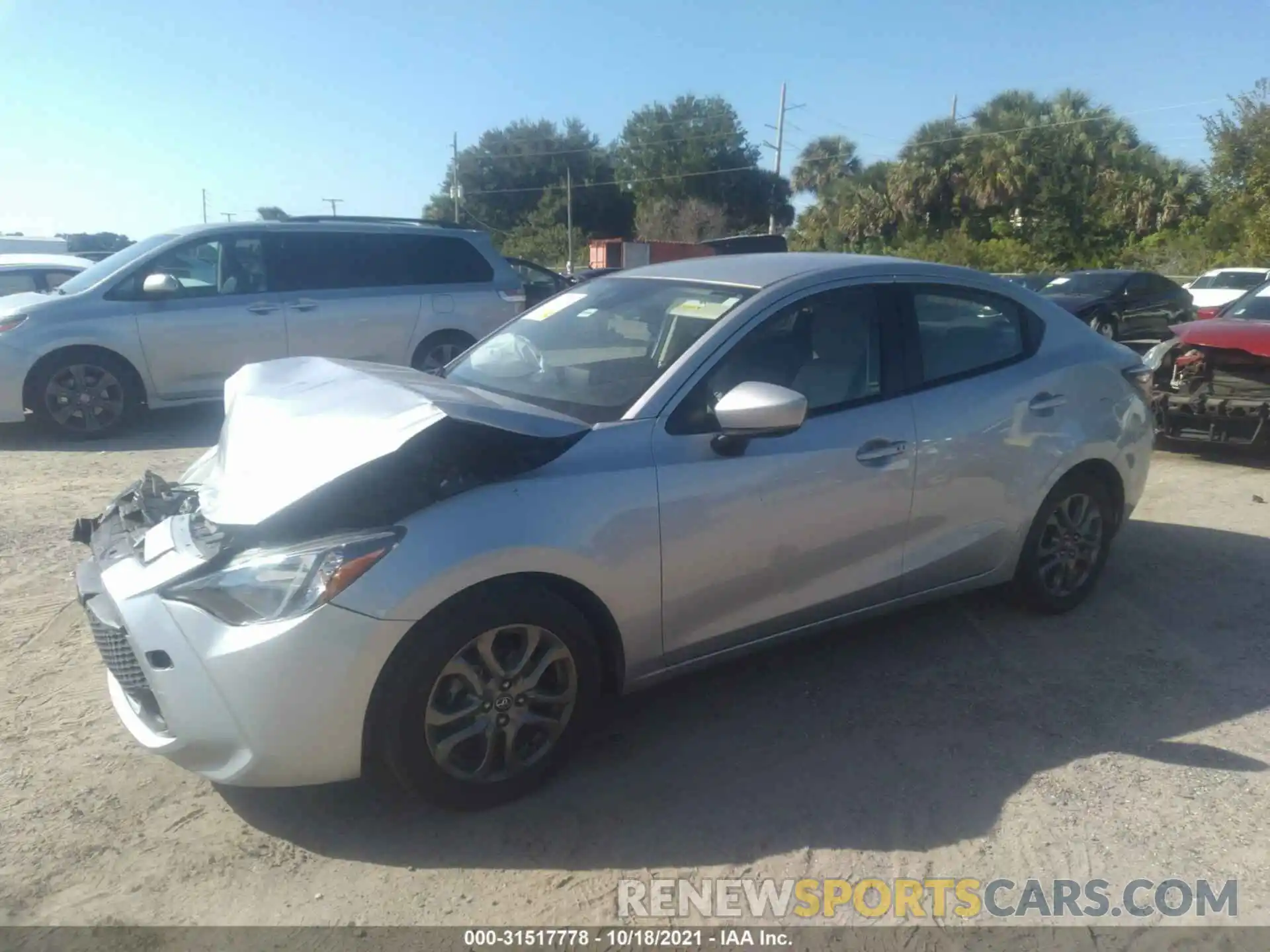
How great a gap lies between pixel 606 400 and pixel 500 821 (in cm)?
146

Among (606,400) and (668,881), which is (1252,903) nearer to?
(668,881)

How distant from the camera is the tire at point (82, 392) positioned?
8609 mm

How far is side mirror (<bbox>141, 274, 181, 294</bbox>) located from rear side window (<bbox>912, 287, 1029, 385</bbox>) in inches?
266

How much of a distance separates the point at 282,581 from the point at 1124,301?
1765cm

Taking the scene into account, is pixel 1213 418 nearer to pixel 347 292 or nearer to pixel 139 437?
pixel 347 292

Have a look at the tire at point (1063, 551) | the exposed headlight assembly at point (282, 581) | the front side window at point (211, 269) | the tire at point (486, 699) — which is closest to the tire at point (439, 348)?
the front side window at point (211, 269)

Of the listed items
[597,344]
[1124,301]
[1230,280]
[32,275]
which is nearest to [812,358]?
[597,344]

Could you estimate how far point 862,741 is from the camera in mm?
3766

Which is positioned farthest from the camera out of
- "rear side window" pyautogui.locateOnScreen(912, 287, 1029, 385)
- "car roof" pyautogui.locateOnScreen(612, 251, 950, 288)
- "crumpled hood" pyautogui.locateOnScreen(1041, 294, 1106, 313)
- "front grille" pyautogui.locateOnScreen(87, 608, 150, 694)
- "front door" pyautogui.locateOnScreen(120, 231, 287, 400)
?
"crumpled hood" pyautogui.locateOnScreen(1041, 294, 1106, 313)

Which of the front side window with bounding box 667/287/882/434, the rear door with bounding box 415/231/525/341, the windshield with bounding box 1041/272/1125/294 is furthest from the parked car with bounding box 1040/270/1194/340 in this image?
the front side window with bounding box 667/287/882/434

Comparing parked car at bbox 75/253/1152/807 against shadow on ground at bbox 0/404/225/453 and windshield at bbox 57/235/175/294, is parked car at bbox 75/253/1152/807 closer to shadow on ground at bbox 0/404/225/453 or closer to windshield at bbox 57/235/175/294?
shadow on ground at bbox 0/404/225/453

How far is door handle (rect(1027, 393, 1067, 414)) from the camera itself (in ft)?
15.0

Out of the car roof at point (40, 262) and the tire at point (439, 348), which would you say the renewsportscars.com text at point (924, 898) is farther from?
the car roof at point (40, 262)

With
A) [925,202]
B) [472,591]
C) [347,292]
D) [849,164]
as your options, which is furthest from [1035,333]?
[849,164]
